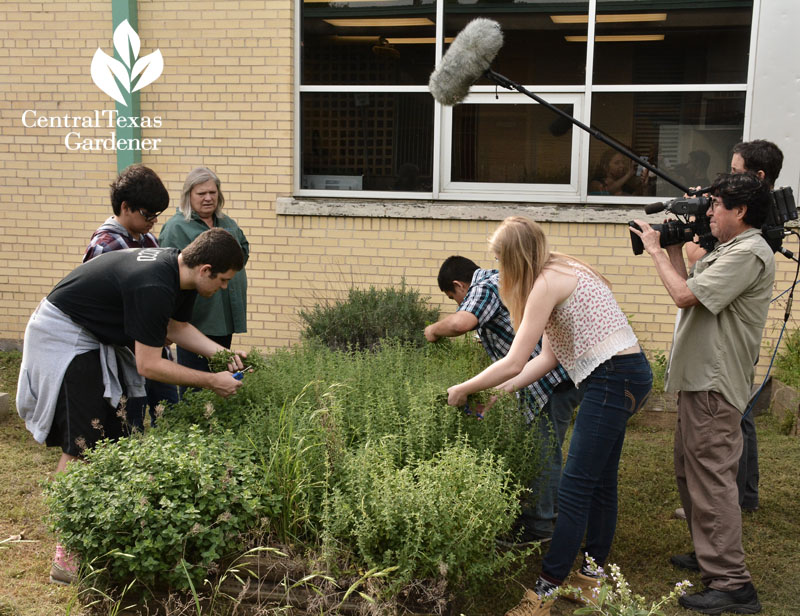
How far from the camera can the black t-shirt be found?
3.70 metres

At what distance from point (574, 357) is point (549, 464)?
883 mm

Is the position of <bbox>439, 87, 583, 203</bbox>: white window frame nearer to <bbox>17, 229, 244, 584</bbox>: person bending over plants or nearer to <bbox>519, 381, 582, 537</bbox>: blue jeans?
<bbox>519, 381, 582, 537</bbox>: blue jeans

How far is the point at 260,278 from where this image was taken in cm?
823

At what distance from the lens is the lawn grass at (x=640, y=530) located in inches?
154

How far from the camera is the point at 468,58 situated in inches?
202

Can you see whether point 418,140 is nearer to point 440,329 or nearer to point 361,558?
point 440,329

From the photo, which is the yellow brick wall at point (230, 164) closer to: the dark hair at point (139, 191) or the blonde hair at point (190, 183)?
the blonde hair at point (190, 183)

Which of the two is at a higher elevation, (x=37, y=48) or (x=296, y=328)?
(x=37, y=48)

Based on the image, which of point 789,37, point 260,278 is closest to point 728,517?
point 789,37

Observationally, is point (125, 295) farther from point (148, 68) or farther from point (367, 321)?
point (148, 68)

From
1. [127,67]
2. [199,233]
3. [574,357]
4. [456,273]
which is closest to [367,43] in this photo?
[127,67]

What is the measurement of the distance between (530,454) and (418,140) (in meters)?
4.59

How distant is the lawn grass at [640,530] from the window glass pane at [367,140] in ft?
11.0

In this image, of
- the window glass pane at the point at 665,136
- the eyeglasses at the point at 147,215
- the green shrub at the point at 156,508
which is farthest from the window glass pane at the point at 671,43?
the green shrub at the point at 156,508
